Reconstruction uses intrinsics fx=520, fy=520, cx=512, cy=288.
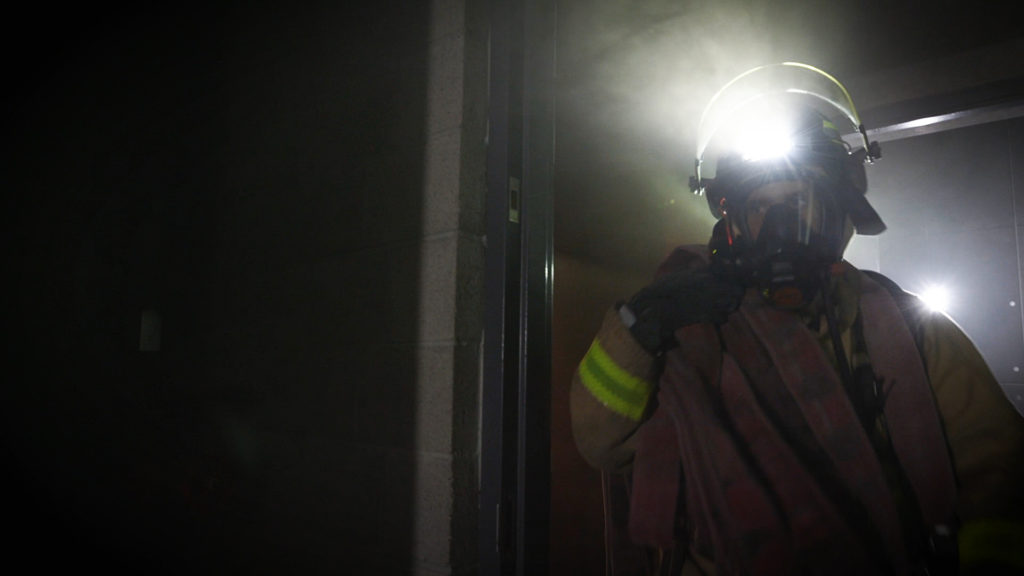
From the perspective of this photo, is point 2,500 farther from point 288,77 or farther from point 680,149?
point 680,149

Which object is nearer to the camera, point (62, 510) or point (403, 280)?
point (403, 280)

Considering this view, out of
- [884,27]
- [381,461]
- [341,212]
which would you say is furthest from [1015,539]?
[884,27]

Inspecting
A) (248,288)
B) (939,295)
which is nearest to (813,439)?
(248,288)

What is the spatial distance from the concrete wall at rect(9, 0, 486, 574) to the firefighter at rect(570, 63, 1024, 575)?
1.37 feet

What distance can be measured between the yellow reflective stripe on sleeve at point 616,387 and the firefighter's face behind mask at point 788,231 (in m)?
0.38

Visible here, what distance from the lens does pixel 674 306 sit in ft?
3.90

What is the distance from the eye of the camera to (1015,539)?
3.31 ft

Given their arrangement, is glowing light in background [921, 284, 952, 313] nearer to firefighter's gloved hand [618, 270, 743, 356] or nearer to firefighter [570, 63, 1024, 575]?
firefighter [570, 63, 1024, 575]

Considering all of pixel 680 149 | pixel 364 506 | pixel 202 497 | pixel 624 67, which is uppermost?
pixel 624 67

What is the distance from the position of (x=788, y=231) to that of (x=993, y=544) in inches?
29.0

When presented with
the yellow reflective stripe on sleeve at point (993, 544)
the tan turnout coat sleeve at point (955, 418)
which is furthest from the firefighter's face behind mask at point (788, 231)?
the yellow reflective stripe on sleeve at point (993, 544)

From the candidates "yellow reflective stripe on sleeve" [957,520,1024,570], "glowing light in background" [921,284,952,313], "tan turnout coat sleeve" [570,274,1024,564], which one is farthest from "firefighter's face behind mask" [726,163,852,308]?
"glowing light in background" [921,284,952,313]

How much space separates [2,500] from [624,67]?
3496mm

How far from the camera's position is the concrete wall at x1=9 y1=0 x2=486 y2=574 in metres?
1.26
